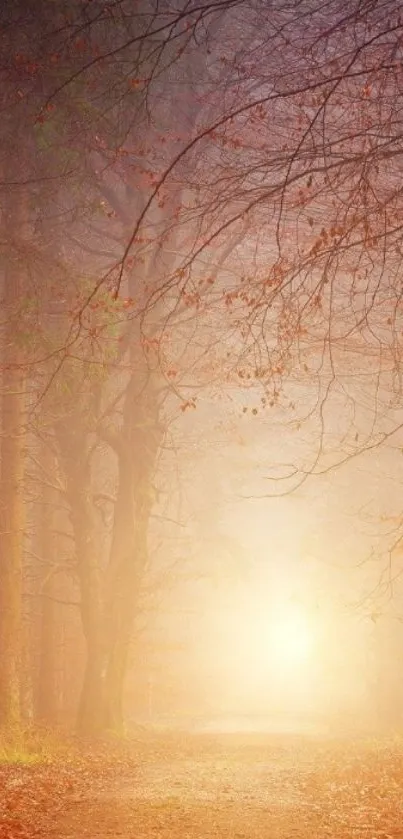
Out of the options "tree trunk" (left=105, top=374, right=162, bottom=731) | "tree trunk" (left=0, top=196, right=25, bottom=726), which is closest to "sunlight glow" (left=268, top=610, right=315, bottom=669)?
"tree trunk" (left=105, top=374, right=162, bottom=731)

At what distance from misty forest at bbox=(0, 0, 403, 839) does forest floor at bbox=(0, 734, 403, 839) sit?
58mm

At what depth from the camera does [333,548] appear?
26766 millimetres

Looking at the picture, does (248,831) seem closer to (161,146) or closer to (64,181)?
(64,181)

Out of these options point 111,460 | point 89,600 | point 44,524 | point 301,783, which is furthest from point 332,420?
point 301,783

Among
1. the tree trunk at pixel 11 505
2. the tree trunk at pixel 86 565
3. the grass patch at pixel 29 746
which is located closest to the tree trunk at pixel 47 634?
the tree trunk at pixel 86 565

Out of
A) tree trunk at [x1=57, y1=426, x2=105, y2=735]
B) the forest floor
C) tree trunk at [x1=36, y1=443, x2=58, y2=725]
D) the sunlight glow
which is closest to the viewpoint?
the forest floor

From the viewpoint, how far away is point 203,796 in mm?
9102

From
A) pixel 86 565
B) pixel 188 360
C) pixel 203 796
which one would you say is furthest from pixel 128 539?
pixel 203 796

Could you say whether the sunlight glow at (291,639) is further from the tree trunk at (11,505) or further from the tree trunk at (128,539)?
the tree trunk at (11,505)

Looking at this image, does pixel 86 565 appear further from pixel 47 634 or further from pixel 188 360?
pixel 47 634

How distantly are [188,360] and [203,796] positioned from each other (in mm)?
8959

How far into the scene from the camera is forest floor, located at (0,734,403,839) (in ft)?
23.9

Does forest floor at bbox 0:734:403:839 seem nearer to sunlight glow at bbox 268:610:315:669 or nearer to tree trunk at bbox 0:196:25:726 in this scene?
tree trunk at bbox 0:196:25:726

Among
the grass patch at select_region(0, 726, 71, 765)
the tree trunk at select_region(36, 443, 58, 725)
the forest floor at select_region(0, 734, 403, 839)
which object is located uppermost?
the tree trunk at select_region(36, 443, 58, 725)
